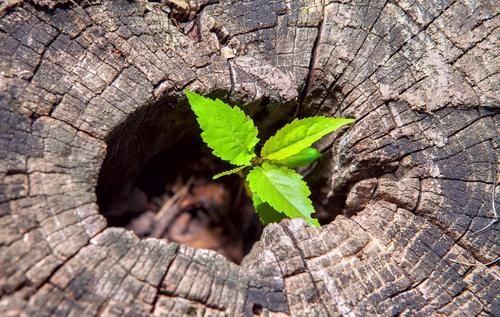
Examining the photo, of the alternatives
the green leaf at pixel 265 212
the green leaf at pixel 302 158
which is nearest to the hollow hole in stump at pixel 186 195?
the green leaf at pixel 302 158

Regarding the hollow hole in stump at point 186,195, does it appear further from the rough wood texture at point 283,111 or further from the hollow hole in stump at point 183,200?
the rough wood texture at point 283,111

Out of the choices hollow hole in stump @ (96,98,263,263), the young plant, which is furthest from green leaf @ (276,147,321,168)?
hollow hole in stump @ (96,98,263,263)

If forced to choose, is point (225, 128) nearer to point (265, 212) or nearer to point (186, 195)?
point (265, 212)

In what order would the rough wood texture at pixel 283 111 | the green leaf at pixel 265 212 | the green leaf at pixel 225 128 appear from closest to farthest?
the rough wood texture at pixel 283 111, the green leaf at pixel 225 128, the green leaf at pixel 265 212

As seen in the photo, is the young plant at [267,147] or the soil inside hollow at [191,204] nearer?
the young plant at [267,147]

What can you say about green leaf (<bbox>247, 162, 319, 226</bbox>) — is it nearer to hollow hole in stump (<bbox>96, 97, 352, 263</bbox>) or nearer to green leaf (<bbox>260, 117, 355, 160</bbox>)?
green leaf (<bbox>260, 117, 355, 160</bbox>)

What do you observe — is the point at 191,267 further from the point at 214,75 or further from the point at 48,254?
the point at 214,75
